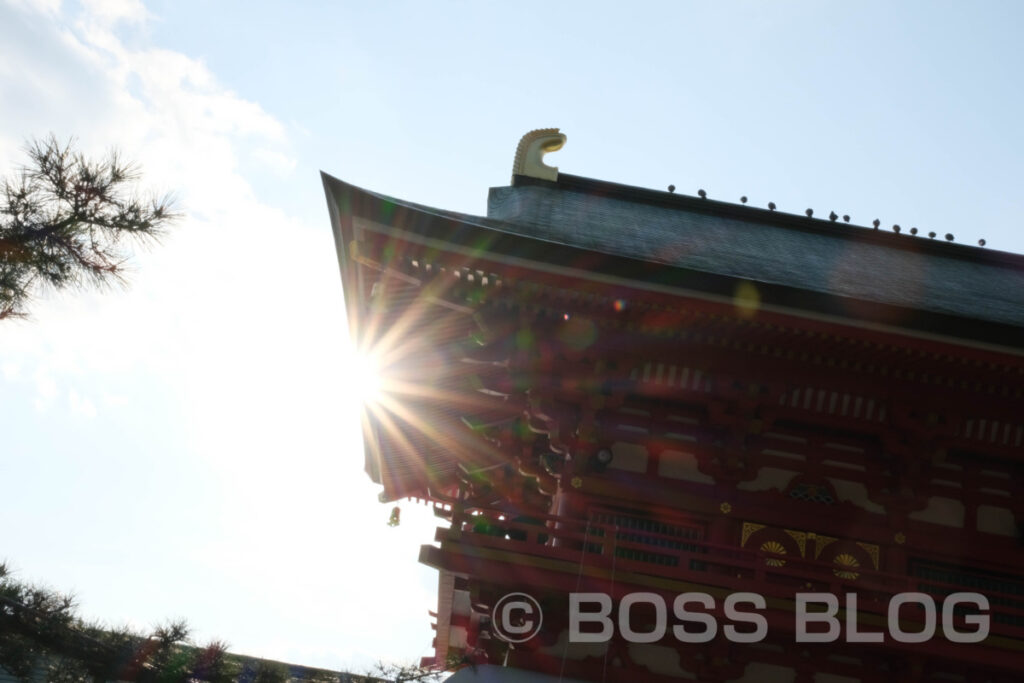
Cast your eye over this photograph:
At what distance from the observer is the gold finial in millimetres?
15961

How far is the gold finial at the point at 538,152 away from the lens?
52.4 feet

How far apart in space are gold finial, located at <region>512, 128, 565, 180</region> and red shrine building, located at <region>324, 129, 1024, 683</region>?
4891 mm

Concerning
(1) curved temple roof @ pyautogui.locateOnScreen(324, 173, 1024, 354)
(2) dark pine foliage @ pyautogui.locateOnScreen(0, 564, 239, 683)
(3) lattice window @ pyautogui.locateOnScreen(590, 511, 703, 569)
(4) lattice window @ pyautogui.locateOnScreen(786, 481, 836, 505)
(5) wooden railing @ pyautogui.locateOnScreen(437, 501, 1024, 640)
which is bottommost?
(2) dark pine foliage @ pyautogui.locateOnScreen(0, 564, 239, 683)

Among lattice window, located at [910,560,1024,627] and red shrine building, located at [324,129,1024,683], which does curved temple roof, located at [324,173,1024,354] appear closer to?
red shrine building, located at [324,129,1024,683]

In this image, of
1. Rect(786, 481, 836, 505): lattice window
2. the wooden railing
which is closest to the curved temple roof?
Rect(786, 481, 836, 505): lattice window

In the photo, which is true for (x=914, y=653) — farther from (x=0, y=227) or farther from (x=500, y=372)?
(x=0, y=227)

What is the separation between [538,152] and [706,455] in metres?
7.71

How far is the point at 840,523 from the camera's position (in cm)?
991

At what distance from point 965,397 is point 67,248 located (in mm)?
8280

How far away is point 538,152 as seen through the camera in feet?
53.0

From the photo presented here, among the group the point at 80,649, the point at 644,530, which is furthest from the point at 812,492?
the point at 80,649

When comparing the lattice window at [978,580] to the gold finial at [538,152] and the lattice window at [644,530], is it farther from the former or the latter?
the gold finial at [538,152]

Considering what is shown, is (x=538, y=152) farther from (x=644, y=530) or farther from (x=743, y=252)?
(x=644, y=530)

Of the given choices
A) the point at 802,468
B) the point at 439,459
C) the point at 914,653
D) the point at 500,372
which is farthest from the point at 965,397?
the point at 439,459
